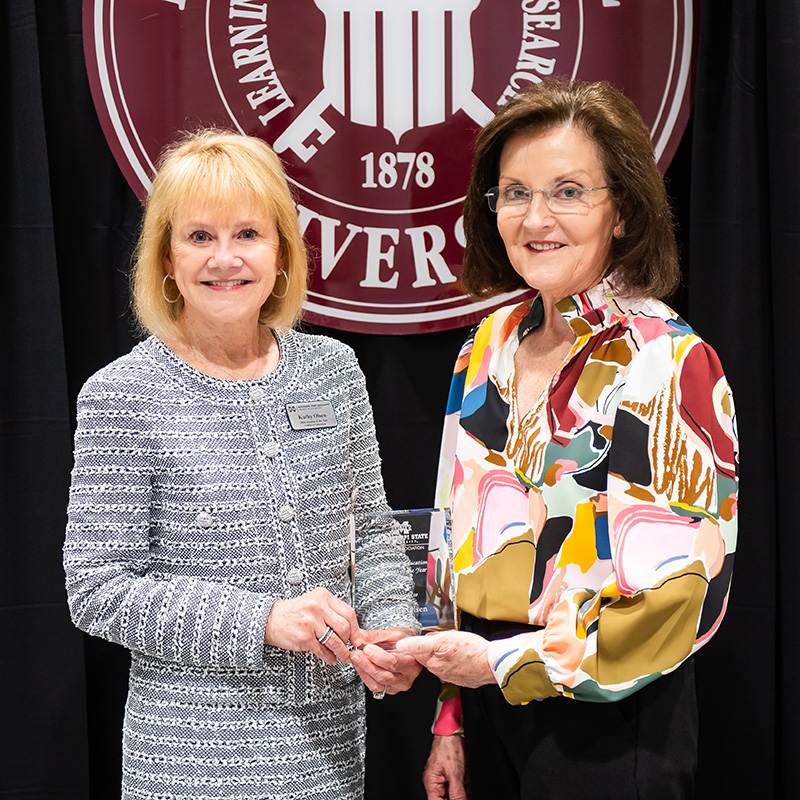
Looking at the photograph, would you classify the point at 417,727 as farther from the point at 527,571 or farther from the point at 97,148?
the point at 97,148

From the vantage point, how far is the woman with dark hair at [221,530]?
1.56 meters

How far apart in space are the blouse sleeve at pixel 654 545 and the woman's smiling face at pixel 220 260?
641mm

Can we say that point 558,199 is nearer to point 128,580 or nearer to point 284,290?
point 284,290

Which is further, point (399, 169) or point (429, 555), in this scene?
point (399, 169)

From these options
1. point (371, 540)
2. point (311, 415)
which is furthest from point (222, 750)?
point (311, 415)

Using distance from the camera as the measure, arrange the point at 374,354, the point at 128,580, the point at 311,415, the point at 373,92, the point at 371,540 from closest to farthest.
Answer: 1. the point at 128,580
2. the point at 311,415
3. the point at 371,540
4. the point at 373,92
5. the point at 374,354

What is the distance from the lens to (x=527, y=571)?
1571 millimetres

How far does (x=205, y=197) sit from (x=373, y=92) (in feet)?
→ 2.86

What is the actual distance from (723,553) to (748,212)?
47.3 inches

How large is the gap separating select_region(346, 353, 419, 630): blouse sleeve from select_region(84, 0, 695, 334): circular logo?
2.14 ft

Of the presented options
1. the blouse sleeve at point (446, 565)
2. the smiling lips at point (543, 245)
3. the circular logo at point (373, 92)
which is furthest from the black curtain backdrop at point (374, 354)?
the smiling lips at point (543, 245)

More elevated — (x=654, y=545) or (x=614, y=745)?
(x=654, y=545)

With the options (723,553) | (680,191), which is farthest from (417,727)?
(680,191)

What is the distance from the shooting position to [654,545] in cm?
143
